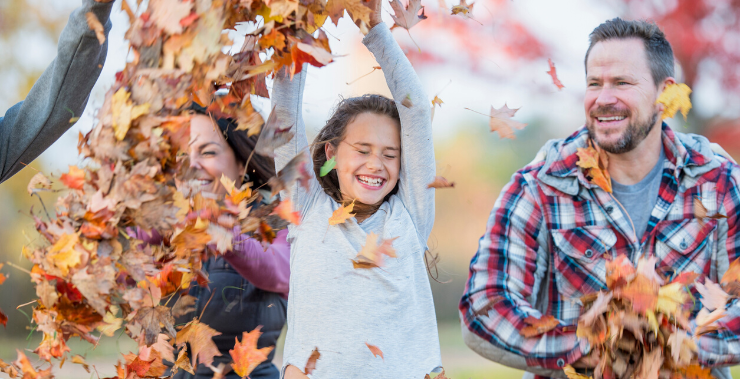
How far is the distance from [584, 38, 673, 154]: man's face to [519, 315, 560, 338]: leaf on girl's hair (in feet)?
2.02

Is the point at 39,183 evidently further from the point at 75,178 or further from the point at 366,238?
the point at 366,238

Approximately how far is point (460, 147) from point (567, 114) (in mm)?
1002

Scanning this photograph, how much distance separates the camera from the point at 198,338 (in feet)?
4.30

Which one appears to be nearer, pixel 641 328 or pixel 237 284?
pixel 641 328

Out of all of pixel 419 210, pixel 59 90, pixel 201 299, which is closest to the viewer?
pixel 59 90

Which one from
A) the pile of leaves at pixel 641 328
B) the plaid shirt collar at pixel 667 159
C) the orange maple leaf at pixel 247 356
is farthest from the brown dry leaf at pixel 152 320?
the plaid shirt collar at pixel 667 159

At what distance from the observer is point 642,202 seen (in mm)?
1922

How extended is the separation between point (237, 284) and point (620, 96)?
4.72 feet

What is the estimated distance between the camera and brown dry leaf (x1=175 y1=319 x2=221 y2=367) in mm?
1244

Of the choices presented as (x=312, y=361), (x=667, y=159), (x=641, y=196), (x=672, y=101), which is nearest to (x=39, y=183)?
(x=312, y=361)

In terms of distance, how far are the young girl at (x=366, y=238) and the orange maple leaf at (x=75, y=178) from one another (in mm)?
602

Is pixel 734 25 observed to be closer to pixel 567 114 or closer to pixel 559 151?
pixel 567 114

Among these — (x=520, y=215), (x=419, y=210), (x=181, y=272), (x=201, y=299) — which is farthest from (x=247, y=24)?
(x=520, y=215)

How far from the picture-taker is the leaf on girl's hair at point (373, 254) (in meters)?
1.52
